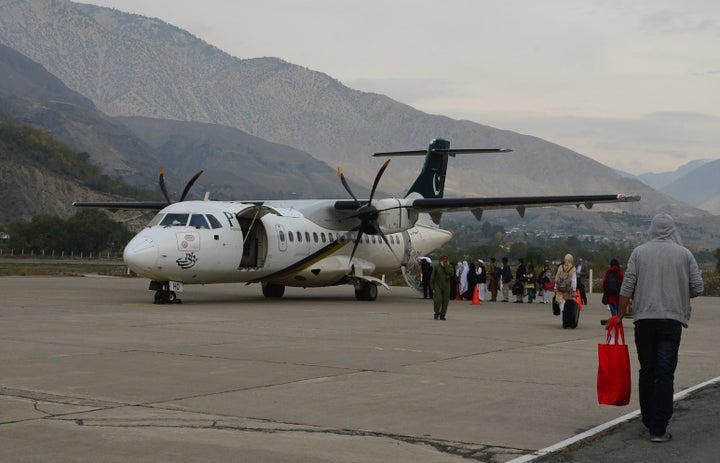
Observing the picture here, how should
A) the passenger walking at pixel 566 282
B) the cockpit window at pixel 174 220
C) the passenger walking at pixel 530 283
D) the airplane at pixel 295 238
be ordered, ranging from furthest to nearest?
the passenger walking at pixel 530 283 < the cockpit window at pixel 174 220 < the airplane at pixel 295 238 < the passenger walking at pixel 566 282

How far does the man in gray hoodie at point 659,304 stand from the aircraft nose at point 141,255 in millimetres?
16044

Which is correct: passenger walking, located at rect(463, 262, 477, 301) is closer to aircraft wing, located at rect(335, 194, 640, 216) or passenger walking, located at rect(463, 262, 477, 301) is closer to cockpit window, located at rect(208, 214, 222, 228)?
aircraft wing, located at rect(335, 194, 640, 216)

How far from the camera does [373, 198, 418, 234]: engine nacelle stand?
29.6m

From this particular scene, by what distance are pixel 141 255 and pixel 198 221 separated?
2448mm

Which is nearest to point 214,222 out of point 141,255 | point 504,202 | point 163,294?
point 163,294

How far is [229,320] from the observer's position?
776 inches

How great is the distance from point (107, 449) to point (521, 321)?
51.7ft

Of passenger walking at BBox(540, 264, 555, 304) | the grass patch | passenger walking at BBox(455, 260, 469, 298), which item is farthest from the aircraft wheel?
the grass patch

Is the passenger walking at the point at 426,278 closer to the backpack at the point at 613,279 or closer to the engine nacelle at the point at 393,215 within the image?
the engine nacelle at the point at 393,215

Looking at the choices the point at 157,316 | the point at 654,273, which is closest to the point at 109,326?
the point at 157,316

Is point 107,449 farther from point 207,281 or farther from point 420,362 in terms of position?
point 207,281

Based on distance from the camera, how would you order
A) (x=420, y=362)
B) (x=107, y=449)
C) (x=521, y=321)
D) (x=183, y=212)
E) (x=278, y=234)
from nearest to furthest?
(x=107, y=449), (x=420, y=362), (x=521, y=321), (x=183, y=212), (x=278, y=234)

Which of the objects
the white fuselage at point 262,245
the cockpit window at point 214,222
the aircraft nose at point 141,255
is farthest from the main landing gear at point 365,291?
the aircraft nose at point 141,255

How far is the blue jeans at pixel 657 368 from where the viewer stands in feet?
26.0
